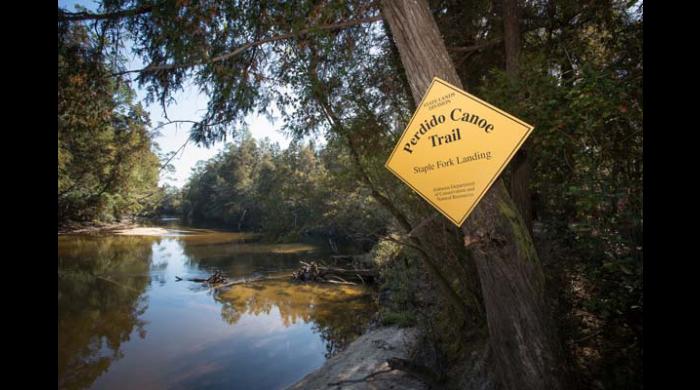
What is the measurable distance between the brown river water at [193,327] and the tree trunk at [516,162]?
17.6 feet

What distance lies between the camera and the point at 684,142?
57.5 inches

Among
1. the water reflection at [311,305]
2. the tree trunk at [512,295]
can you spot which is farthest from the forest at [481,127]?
the water reflection at [311,305]

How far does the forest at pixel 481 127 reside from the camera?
2053 millimetres

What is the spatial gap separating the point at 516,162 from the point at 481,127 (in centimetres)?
142

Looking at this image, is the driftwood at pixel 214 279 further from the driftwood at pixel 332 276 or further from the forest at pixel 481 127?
the forest at pixel 481 127

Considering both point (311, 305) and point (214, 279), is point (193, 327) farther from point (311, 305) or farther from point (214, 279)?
point (214, 279)

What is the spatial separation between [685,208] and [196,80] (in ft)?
13.9

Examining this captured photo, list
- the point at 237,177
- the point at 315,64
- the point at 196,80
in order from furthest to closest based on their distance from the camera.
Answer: the point at 237,177 → the point at 315,64 → the point at 196,80
